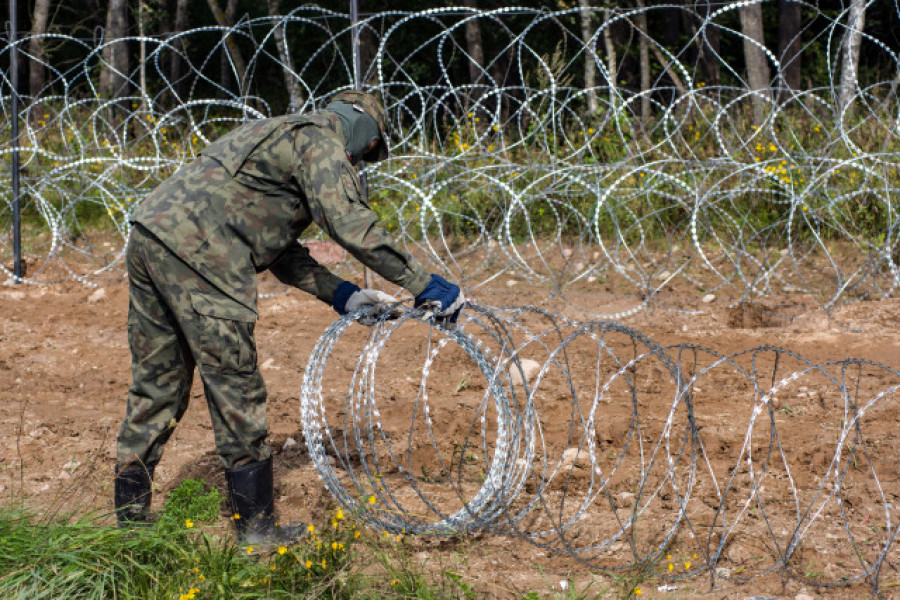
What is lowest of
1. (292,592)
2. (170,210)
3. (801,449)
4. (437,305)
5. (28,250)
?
(28,250)

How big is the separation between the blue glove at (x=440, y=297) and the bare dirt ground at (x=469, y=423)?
0.93m

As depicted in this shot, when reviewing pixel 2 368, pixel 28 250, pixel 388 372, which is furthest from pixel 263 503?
pixel 28 250

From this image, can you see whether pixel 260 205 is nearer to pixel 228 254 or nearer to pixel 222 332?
pixel 228 254

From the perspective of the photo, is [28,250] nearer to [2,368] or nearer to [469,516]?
[2,368]

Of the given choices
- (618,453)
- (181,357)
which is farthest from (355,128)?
(618,453)

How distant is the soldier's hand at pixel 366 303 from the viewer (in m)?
3.89

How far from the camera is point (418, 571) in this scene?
3543 mm

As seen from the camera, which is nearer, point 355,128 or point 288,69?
point 355,128

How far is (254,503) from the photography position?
3.76 m

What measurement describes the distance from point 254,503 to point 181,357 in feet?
2.10

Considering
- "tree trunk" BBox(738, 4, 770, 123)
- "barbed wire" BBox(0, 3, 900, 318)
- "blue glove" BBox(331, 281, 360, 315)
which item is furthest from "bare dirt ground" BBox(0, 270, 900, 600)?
"tree trunk" BBox(738, 4, 770, 123)

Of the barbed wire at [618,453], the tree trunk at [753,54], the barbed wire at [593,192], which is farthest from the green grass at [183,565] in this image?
the tree trunk at [753,54]

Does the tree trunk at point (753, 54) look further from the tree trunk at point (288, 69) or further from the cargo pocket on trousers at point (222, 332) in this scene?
the cargo pocket on trousers at point (222, 332)

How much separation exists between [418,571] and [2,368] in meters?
3.95
